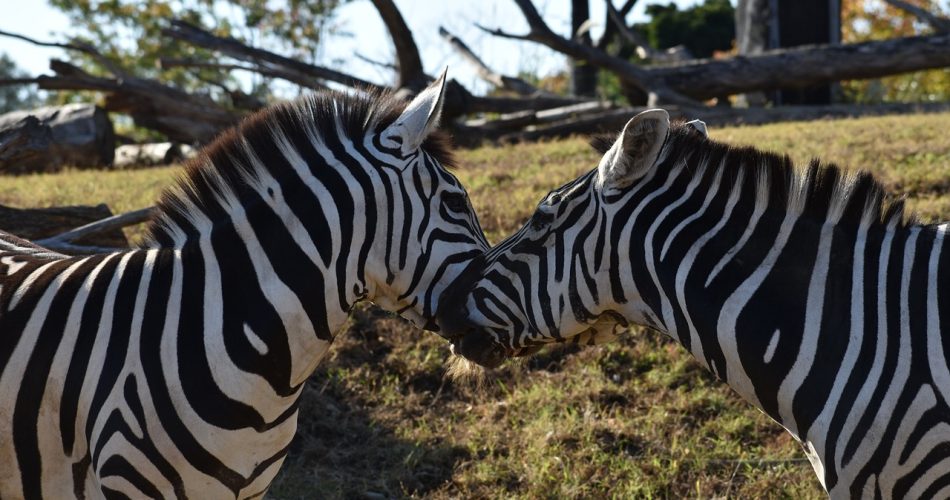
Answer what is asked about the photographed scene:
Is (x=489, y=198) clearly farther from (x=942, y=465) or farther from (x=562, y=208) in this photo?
(x=942, y=465)

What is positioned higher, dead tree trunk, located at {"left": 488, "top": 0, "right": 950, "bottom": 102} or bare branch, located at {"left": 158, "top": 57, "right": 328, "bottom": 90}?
bare branch, located at {"left": 158, "top": 57, "right": 328, "bottom": 90}

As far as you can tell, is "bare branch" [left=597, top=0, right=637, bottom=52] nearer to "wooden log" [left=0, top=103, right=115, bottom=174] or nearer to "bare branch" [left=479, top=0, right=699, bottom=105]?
"bare branch" [left=479, top=0, right=699, bottom=105]

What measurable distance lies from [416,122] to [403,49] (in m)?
9.58

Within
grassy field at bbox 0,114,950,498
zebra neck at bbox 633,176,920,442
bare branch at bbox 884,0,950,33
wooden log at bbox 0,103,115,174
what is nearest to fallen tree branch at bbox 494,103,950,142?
bare branch at bbox 884,0,950,33

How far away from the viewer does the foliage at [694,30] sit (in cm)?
3166

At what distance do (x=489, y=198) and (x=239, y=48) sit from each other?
274 inches

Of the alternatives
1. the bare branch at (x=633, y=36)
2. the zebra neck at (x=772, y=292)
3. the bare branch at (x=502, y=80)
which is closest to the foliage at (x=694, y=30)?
the bare branch at (x=633, y=36)

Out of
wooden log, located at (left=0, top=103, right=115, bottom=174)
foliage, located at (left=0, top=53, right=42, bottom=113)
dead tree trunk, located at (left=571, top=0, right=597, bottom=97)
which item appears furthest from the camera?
foliage, located at (left=0, top=53, right=42, bottom=113)

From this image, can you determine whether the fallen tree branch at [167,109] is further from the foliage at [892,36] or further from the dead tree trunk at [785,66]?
the foliage at [892,36]

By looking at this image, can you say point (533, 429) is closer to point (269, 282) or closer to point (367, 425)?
point (367, 425)

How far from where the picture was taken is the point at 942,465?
3.07m

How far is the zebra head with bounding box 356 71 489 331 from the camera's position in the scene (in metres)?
3.88

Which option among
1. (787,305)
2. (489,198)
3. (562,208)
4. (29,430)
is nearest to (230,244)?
(29,430)

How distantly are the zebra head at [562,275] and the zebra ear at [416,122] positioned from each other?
0.55 m
